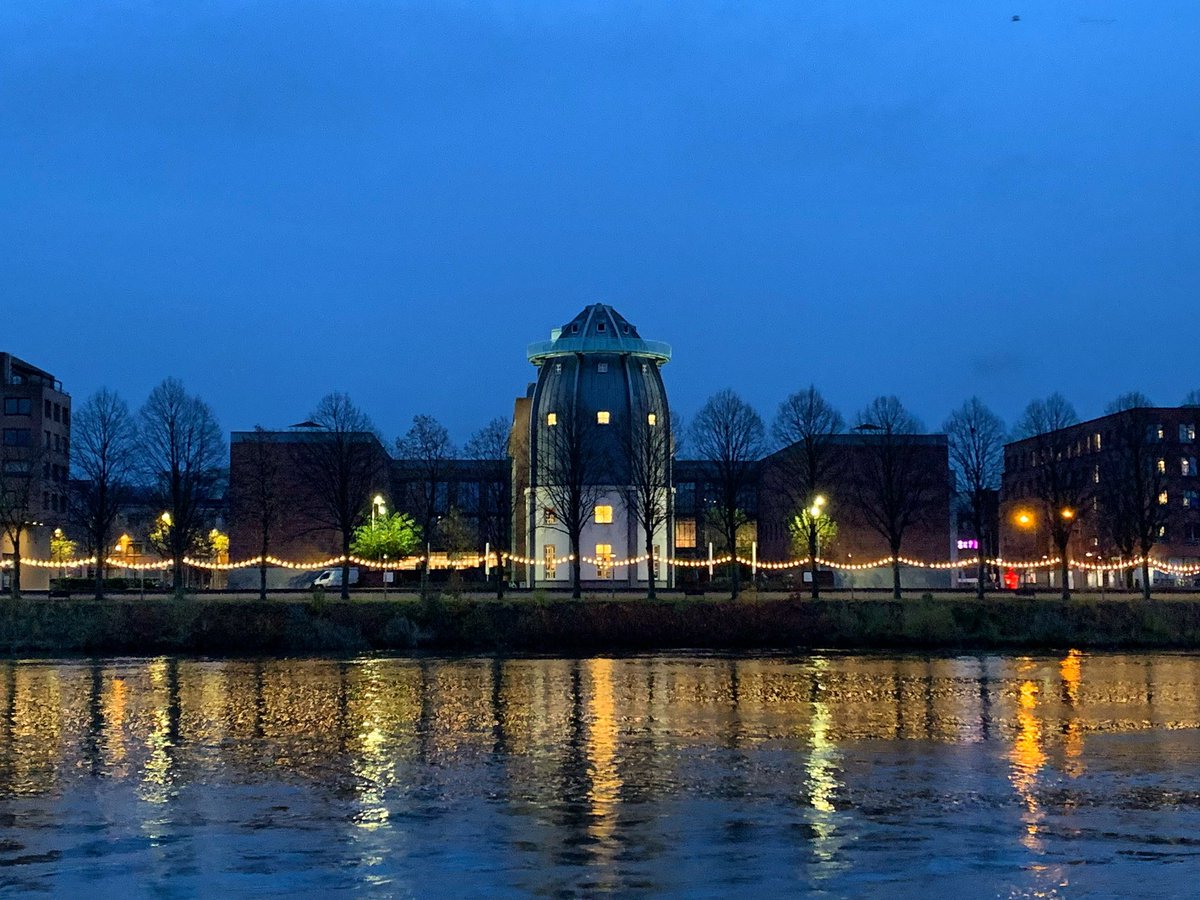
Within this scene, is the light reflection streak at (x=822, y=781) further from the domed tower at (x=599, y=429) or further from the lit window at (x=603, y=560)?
the lit window at (x=603, y=560)

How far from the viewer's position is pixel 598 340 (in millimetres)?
103938

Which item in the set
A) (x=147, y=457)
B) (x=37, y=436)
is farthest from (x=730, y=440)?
(x=37, y=436)

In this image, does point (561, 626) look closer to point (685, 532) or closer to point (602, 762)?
point (602, 762)

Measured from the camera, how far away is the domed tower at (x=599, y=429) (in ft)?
328

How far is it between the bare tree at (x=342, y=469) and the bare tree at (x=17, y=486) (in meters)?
16.9

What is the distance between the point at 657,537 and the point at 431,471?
57.7 ft

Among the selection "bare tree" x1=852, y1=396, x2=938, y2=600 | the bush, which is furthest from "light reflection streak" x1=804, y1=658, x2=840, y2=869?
the bush

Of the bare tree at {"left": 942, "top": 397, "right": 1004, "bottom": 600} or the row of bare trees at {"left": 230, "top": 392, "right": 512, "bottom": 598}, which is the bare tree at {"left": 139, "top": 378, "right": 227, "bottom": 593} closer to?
the row of bare trees at {"left": 230, "top": 392, "right": 512, "bottom": 598}

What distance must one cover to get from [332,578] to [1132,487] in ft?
171

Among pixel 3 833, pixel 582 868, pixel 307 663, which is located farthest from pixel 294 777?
pixel 307 663

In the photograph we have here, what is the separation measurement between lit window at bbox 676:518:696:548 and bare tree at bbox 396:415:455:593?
23.9m

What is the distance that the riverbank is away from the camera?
211ft

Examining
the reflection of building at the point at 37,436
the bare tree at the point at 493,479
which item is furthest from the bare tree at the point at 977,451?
the reflection of building at the point at 37,436

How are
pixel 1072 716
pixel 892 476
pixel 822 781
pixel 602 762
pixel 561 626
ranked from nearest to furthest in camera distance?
pixel 822 781, pixel 602 762, pixel 1072 716, pixel 561 626, pixel 892 476
